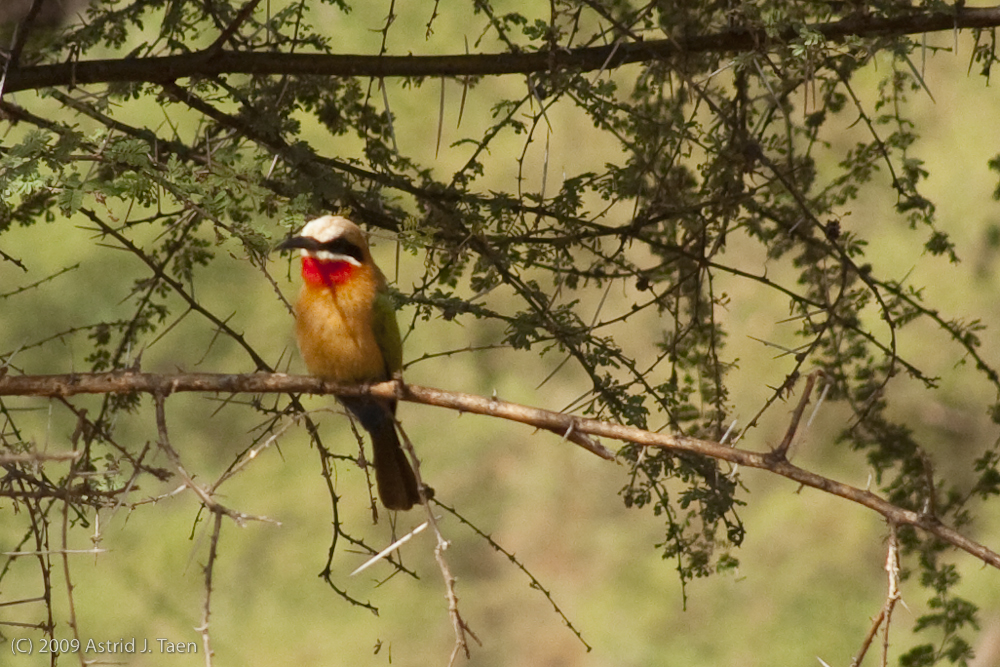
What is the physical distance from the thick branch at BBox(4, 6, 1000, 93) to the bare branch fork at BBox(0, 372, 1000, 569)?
1.01 m

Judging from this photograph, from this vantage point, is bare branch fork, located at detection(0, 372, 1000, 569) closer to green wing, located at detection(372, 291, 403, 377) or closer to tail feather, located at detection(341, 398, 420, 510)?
green wing, located at detection(372, 291, 403, 377)

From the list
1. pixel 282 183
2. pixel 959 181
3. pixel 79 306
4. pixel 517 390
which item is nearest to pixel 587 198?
pixel 517 390

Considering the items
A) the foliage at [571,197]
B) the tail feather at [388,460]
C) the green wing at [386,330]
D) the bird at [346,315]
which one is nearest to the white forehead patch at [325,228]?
the bird at [346,315]

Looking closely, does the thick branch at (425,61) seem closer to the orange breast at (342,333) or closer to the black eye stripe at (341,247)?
the black eye stripe at (341,247)

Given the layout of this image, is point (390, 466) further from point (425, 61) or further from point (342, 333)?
point (425, 61)

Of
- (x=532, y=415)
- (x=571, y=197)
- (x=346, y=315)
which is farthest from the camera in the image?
(x=571, y=197)

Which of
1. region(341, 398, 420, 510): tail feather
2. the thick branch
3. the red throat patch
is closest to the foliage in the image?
the thick branch

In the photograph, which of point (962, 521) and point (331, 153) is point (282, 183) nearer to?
point (962, 521)

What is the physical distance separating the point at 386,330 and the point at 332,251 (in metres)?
0.29

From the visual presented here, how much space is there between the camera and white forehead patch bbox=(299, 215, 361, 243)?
3.30 m

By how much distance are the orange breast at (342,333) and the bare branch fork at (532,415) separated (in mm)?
622

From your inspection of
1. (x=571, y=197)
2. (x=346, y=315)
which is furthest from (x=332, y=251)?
(x=571, y=197)

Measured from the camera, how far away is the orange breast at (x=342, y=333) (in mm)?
3402

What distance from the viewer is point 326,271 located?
11.2 feet
